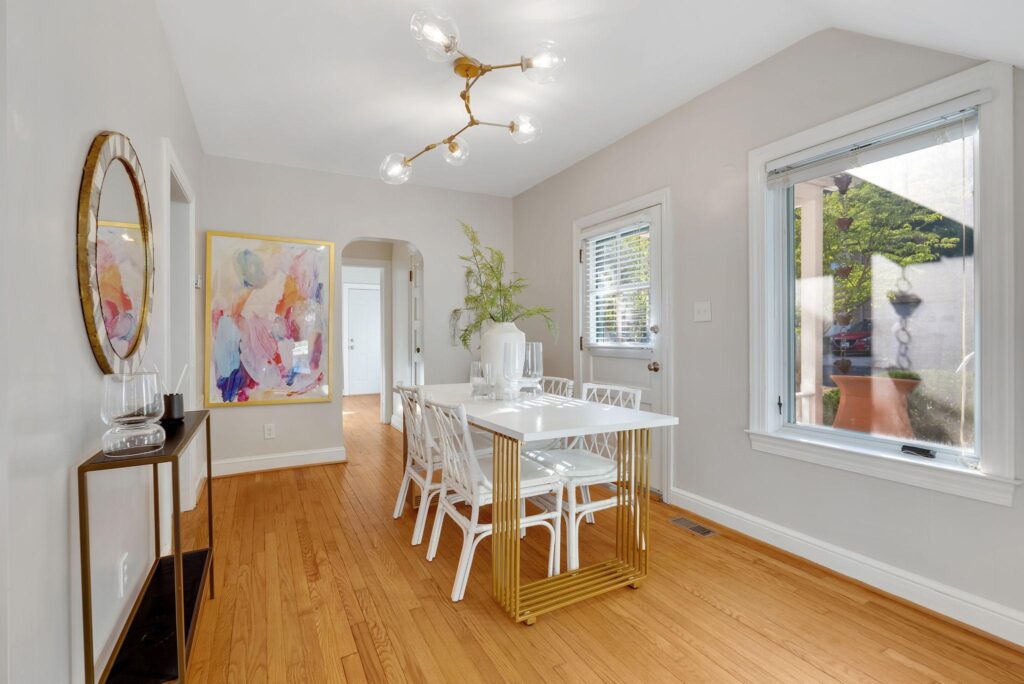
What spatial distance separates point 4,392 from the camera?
864 mm

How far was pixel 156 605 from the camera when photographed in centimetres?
169

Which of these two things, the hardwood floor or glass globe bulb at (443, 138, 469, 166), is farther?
glass globe bulb at (443, 138, 469, 166)

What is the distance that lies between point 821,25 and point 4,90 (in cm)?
Result: 286

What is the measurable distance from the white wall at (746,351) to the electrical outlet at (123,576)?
2.77 m

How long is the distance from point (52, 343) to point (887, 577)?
2.98m

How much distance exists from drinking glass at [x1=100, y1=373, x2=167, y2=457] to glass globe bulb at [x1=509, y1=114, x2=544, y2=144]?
1.84m

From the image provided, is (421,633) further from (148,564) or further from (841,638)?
(841,638)

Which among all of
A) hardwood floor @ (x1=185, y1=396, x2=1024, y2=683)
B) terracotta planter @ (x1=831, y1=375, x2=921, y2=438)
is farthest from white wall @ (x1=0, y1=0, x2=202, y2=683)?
terracotta planter @ (x1=831, y1=375, x2=921, y2=438)

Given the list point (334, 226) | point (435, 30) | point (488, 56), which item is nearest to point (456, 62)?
point (488, 56)

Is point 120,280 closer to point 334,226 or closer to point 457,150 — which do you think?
point 457,150

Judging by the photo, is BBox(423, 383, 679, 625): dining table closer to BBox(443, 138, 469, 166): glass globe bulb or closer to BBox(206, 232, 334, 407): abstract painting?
BBox(443, 138, 469, 166): glass globe bulb

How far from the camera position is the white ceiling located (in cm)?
200

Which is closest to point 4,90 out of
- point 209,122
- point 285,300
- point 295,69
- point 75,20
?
point 75,20

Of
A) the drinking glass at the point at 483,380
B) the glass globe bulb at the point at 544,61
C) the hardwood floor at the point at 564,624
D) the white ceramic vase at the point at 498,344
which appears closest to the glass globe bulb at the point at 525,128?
the glass globe bulb at the point at 544,61
